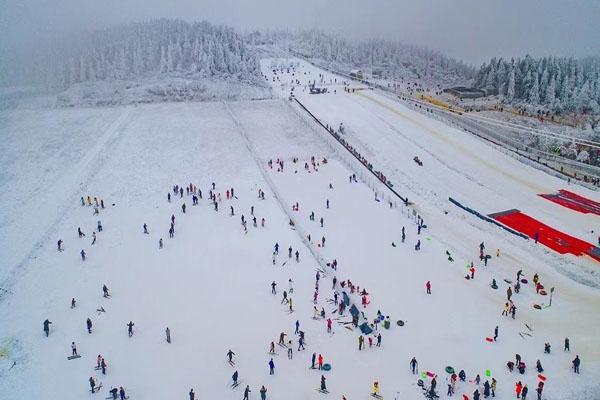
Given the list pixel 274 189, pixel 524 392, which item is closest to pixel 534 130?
pixel 274 189

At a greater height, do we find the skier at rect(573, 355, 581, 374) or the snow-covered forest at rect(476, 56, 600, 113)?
the snow-covered forest at rect(476, 56, 600, 113)

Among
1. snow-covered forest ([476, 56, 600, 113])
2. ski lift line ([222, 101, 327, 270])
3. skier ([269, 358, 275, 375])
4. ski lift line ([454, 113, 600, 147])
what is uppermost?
snow-covered forest ([476, 56, 600, 113])

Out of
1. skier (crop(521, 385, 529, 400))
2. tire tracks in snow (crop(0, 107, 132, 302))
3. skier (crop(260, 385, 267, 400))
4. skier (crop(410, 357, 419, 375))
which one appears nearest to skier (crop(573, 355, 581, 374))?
skier (crop(521, 385, 529, 400))

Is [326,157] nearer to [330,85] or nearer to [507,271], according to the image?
[507,271]

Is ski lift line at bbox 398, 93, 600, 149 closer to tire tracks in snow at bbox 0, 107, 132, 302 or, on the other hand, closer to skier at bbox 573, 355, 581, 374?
skier at bbox 573, 355, 581, 374

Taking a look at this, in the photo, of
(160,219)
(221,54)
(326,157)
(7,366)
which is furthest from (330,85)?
(7,366)

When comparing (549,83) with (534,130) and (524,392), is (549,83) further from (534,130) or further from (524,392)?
(524,392)
